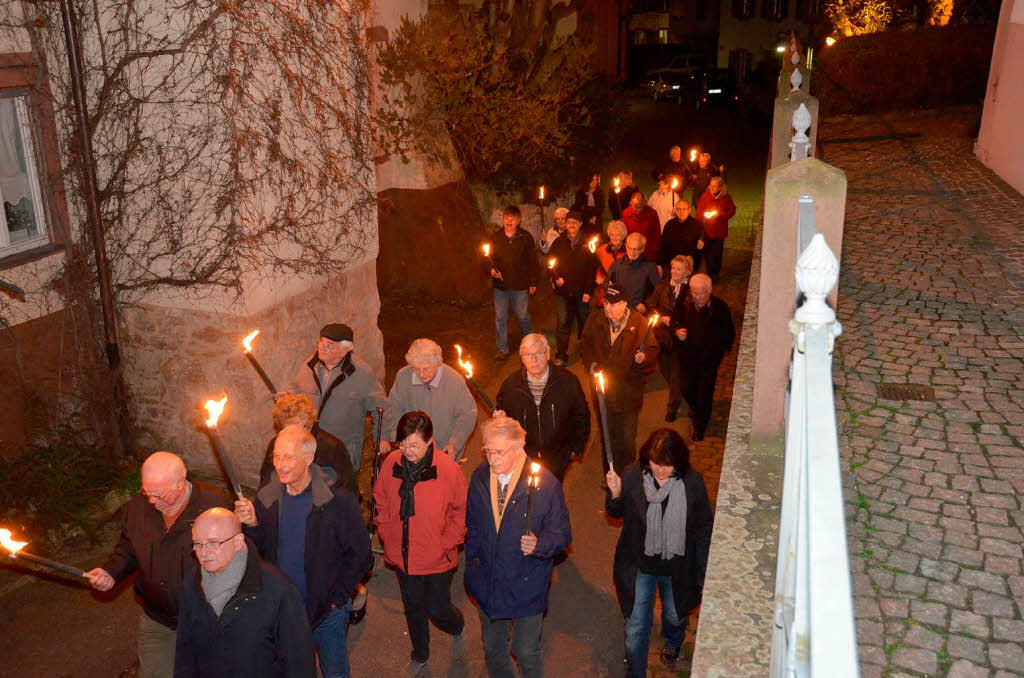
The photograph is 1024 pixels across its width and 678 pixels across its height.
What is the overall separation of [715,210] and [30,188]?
8296mm

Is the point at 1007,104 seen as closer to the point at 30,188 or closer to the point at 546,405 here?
the point at 546,405

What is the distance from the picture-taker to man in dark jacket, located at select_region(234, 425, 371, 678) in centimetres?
540

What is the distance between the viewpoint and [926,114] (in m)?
22.1

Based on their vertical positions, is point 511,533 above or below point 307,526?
below

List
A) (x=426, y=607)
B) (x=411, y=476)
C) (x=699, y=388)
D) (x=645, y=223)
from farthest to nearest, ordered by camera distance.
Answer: (x=645, y=223)
(x=699, y=388)
(x=426, y=607)
(x=411, y=476)

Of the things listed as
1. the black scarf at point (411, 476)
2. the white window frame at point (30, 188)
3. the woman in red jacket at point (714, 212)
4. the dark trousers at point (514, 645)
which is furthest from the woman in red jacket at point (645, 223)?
the dark trousers at point (514, 645)

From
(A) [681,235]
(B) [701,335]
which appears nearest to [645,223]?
(A) [681,235]

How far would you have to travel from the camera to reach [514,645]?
5848 millimetres

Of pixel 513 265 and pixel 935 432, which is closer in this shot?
pixel 935 432

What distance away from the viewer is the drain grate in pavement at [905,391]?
7402 millimetres

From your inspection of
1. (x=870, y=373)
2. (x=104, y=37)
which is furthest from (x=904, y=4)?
(x=104, y=37)

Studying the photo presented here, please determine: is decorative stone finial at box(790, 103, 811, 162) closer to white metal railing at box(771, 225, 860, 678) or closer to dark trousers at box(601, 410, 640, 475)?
dark trousers at box(601, 410, 640, 475)

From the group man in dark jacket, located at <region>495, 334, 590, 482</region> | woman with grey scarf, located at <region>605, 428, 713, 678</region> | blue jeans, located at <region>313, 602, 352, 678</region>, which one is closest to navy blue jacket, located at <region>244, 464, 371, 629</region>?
blue jeans, located at <region>313, 602, 352, 678</region>

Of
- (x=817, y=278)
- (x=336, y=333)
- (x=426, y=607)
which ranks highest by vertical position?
(x=817, y=278)
